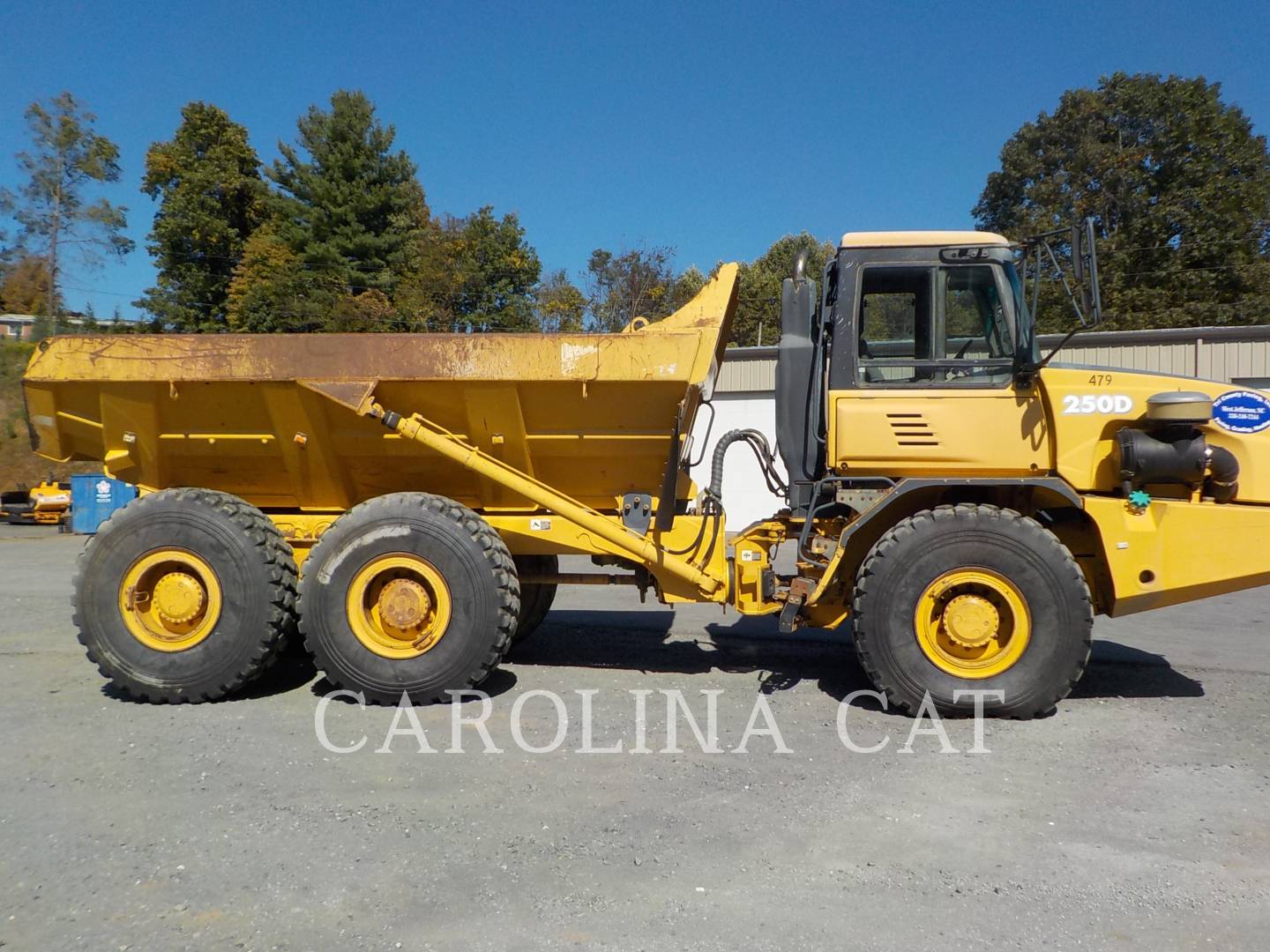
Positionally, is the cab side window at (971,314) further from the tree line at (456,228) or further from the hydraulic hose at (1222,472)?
the tree line at (456,228)

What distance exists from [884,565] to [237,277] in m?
35.0

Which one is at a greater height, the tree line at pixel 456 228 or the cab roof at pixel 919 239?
the tree line at pixel 456 228

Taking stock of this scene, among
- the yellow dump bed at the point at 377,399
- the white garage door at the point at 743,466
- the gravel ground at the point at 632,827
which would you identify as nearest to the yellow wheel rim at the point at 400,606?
the gravel ground at the point at 632,827

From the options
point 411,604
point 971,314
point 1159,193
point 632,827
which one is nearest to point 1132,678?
point 971,314

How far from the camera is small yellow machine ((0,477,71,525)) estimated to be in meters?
20.3

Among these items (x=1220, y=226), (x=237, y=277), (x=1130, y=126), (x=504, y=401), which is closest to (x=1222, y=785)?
(x=504, y=401)

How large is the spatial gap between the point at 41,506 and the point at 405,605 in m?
19.6

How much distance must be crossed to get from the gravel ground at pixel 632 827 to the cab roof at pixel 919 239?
9.43 ft

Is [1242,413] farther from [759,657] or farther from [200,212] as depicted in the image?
[200,212]

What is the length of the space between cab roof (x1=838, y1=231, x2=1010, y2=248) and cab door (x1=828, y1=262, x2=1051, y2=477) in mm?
133

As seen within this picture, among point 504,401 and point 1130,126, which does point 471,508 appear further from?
point 1130,126

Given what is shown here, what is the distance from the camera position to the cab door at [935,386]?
5.08m

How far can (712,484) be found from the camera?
18.9ft

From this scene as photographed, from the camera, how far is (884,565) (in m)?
4.98
